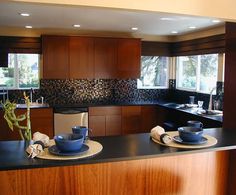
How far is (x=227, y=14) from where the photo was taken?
2.37 metres

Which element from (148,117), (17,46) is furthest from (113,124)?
(17,46)

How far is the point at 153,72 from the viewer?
20.0ft

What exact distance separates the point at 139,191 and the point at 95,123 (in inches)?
125

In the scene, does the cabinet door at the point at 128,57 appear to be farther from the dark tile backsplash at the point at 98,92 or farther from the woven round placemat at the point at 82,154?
the woven round placemat at the point at 82,154

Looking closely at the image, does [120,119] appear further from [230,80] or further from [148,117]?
[230,80]

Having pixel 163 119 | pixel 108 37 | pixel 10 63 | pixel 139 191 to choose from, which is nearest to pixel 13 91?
pixel 10 63

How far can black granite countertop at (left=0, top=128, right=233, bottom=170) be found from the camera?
166 centimetres

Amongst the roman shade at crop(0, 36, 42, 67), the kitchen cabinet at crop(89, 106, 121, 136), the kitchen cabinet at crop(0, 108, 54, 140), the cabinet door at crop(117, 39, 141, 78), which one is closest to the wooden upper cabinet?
the roman shade at crop(0, 36, 42, 67)

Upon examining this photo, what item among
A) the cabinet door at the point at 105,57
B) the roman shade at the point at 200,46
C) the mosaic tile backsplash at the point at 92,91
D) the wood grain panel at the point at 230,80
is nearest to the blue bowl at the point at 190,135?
the wood grain panel at the point at 230,80

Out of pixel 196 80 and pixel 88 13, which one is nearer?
pixel 88 13

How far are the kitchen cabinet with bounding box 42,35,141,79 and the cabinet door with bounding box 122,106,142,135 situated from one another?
0.72 m

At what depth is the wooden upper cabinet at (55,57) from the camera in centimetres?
507

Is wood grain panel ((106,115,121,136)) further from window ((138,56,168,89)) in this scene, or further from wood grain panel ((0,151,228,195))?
wood grain panel ((0,151,228,195))

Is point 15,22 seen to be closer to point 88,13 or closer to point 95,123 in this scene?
point 88,13
